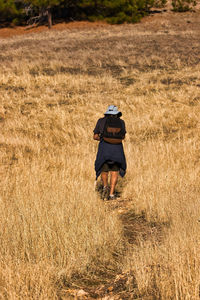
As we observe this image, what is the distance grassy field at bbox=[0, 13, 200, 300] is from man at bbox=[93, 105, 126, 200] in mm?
384

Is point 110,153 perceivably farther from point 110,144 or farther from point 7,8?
point 7,8

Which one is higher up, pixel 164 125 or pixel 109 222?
pixel 109 222

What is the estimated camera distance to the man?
6570 mm

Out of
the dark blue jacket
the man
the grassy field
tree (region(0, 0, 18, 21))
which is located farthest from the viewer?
tree (region(0, 0, 18, 21))

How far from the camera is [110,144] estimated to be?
6770mm

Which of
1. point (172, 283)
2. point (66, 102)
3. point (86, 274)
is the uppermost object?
point (172, 283)

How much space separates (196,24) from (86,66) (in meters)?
25.6

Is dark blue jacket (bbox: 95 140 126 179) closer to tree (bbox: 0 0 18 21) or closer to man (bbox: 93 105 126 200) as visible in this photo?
man (bbox: 93 105 126 200)

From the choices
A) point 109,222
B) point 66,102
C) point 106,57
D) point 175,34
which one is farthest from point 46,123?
point 175,34

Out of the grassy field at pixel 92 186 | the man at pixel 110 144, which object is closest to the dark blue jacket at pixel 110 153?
the man at pixel 110 144

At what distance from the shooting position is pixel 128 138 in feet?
37.8

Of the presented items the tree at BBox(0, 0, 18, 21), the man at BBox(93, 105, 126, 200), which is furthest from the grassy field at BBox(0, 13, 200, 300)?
the tree at BBox(0, 0, 18, 21)

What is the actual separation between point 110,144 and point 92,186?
796 mm

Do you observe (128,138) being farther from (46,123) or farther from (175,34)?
(175,34)
